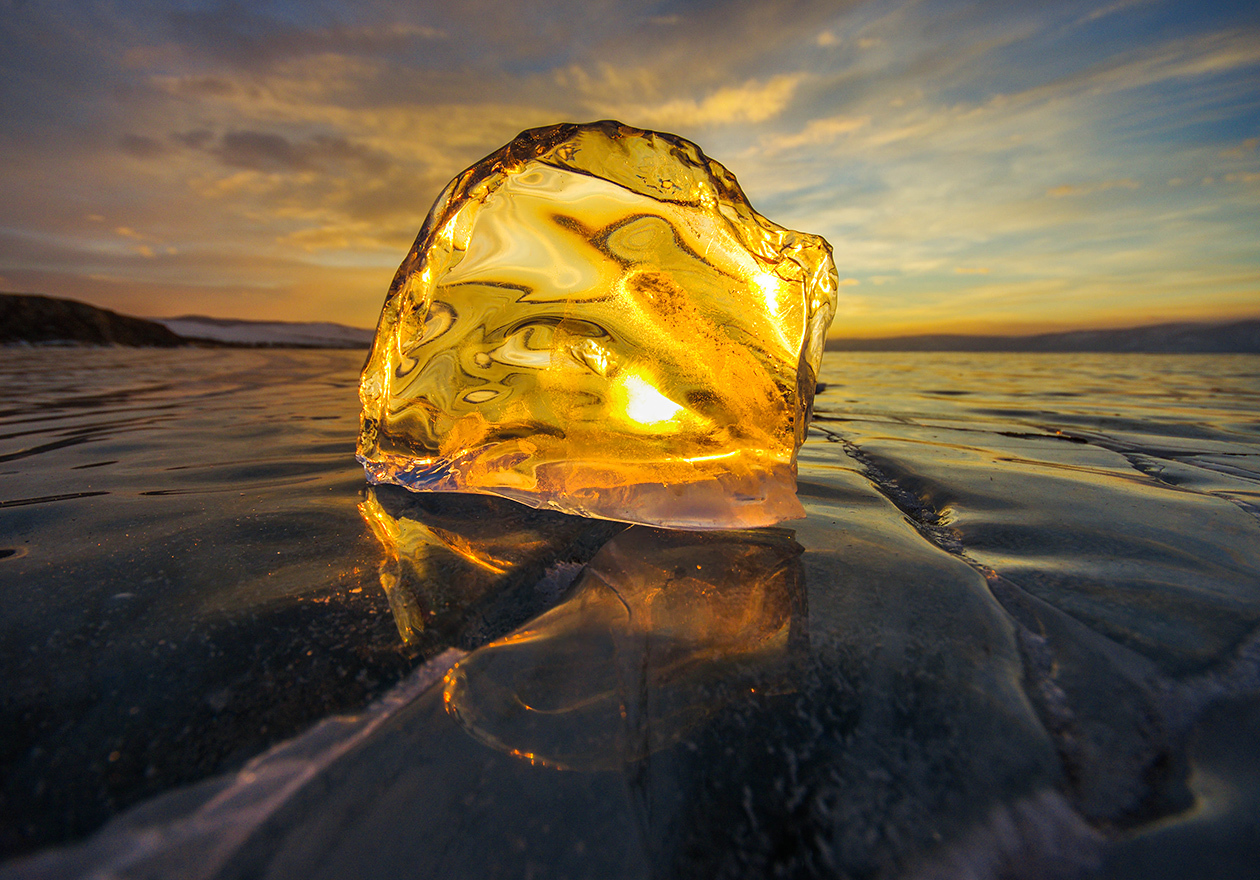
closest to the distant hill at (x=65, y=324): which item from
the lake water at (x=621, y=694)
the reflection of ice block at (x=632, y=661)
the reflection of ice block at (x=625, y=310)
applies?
the reflection of ice block at (x=625, y=310)

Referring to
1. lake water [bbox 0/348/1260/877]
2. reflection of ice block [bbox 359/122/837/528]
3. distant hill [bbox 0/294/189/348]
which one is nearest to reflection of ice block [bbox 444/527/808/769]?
lake water [bbox 0/348/1260/877]

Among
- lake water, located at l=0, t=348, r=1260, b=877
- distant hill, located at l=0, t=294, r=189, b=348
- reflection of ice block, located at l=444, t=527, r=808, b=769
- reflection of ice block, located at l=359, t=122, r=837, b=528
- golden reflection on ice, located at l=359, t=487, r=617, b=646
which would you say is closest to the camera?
lake water, located at l=0, t=348, r=1260, b=877

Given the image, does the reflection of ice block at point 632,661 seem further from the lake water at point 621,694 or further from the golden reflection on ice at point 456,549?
the golden reflection on ice at point 456,549

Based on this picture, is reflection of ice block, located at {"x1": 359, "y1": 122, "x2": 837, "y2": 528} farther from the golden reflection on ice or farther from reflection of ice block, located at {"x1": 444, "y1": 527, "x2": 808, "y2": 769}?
reflection of ice block, located at {"x1": 444, "y1": 527, "x2": 808, "y2": 769}

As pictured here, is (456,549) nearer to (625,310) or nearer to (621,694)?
(621,694)

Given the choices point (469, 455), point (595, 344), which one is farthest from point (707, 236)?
point (469, 455)

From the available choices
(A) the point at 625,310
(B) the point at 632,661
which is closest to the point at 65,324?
(A) the point at 625,310

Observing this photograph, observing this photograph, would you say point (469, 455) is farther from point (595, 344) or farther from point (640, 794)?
point (640, 794)
